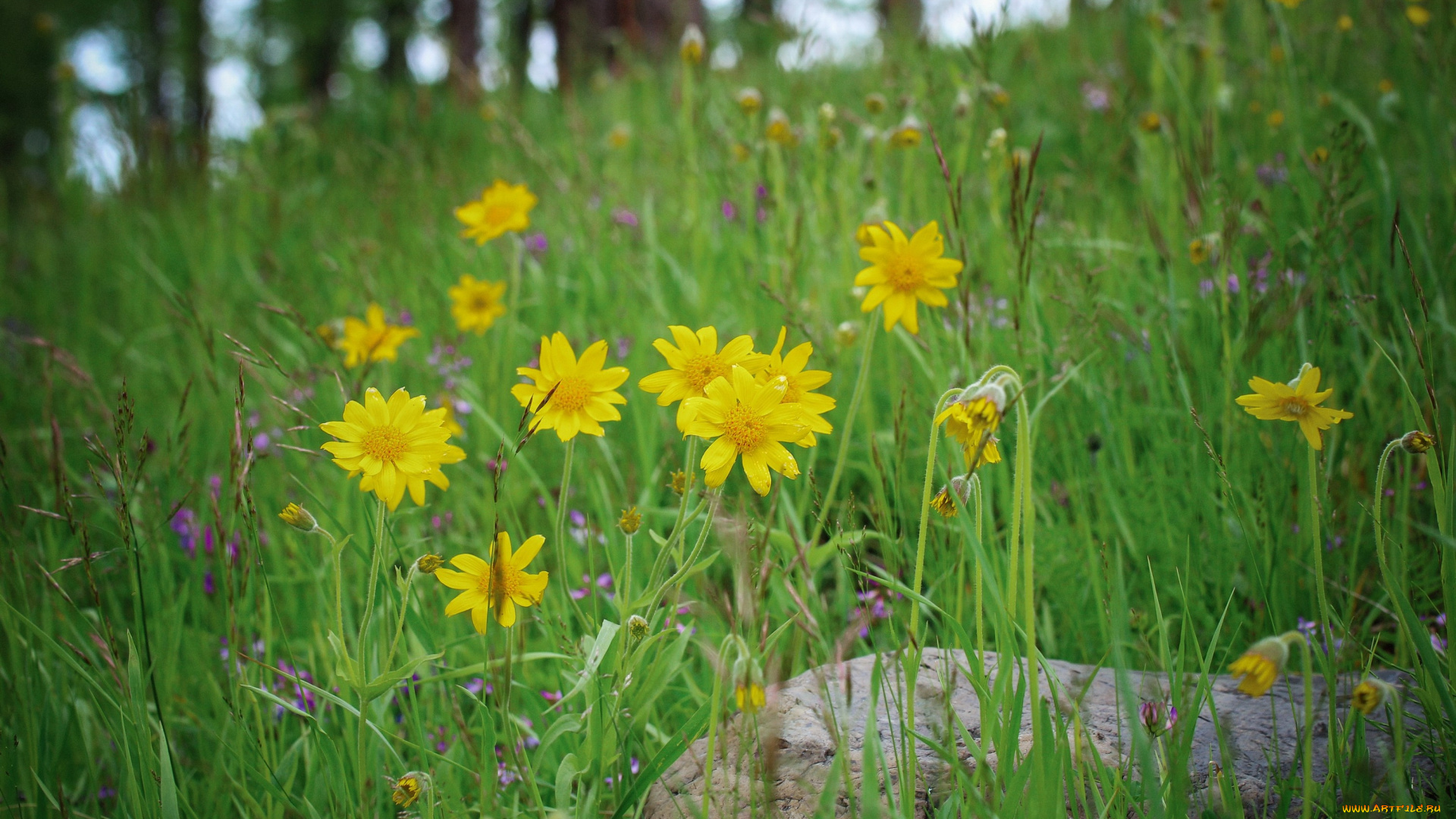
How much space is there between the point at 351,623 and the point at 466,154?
3885 mm

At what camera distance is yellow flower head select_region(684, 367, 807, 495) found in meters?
0.93

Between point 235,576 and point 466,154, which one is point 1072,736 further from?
point 466,154

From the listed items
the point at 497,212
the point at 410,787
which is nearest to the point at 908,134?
the point at 497,212

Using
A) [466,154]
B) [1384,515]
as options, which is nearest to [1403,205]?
[1384,515]

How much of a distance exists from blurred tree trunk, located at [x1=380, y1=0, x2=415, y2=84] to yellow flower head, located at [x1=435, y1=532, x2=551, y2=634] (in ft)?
48.2

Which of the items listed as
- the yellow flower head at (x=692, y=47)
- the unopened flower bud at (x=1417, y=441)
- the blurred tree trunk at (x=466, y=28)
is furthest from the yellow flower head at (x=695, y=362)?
the blurred tree trunk at (x=466, y=28)

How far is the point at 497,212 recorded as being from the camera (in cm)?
181

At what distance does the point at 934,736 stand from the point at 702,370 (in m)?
0.57

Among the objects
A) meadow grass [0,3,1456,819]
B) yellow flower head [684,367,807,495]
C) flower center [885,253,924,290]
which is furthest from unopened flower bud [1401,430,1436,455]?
yellow flower head [684,367,807,495]

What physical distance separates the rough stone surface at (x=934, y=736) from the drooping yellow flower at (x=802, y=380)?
312mm

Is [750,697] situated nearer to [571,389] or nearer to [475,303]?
[571,389]

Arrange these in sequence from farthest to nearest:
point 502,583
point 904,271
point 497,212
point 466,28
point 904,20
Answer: point 466,28 → point 904,20 → point 497,212 → point 904,271 → point 502,583

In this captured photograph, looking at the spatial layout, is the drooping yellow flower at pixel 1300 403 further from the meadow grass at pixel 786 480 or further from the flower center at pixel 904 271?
the flower center at pixel 904 271

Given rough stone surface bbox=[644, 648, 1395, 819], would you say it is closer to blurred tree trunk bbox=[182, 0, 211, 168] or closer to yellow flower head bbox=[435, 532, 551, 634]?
yellow flower head bbox=[435, 532, 551, 634]
